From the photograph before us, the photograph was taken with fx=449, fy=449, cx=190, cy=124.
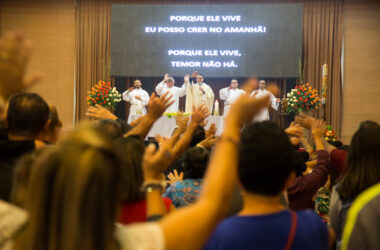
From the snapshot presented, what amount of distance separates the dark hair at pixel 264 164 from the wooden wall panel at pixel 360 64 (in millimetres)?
10190

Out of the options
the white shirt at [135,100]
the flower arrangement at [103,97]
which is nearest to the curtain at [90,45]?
the white shirt at [135,100]

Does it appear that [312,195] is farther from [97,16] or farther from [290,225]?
[97,16]

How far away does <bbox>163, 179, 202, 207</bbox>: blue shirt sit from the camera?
203 cm

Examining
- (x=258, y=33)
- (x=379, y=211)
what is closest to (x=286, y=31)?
(x=258, y=33)

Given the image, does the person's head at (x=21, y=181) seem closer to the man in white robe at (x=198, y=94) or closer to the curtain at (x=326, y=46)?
the man in white robe at (x=198, y=94)

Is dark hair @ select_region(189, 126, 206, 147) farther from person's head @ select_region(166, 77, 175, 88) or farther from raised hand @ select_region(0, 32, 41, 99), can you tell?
person's head @ select_region(166, 77, 175, 88)

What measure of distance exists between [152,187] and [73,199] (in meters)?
0.47

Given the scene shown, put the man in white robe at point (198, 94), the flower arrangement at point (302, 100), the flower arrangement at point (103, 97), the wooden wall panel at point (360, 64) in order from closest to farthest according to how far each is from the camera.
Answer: the flower arrangement at point (302, 100) → the flower arrangement at point (103, 97) → the man in white robe at point (198, 94) → the wooden wall panel at point (360, 64)

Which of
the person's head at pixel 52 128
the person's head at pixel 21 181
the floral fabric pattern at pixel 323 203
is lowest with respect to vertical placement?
the floral fabric pattern at pixel 323 203

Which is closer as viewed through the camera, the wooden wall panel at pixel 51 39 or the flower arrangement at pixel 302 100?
the flower arrangement at pixel 302 100

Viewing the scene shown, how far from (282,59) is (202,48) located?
1.84 m

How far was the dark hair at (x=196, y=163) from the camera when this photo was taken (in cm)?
210

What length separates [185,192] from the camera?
205 centimetres

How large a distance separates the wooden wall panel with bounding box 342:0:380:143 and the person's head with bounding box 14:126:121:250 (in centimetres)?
1070
